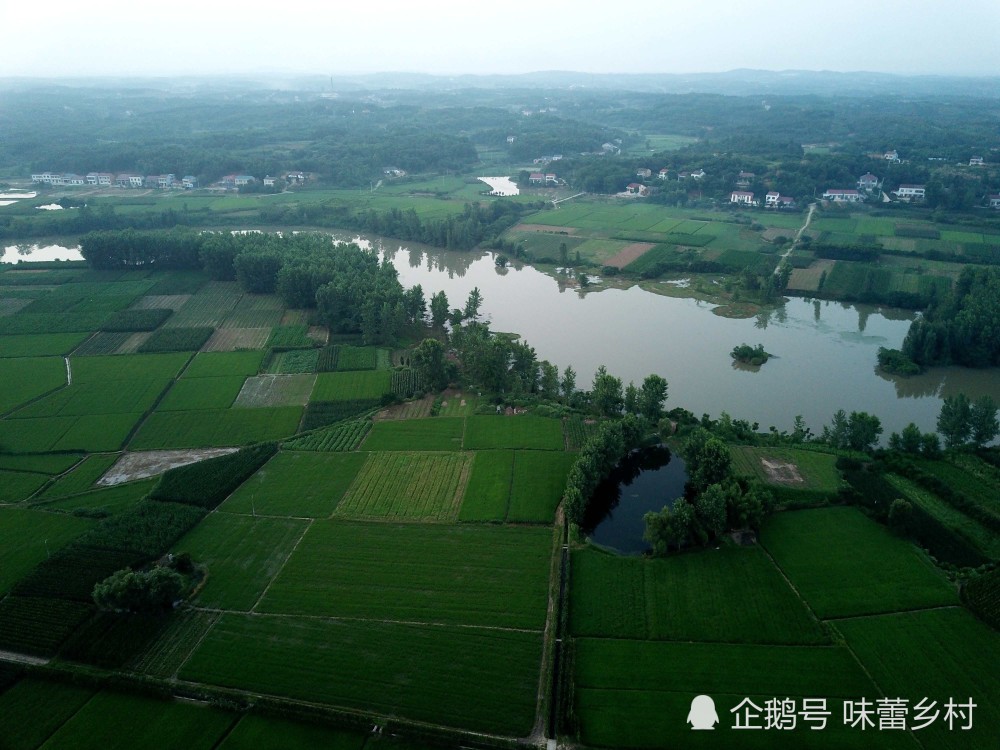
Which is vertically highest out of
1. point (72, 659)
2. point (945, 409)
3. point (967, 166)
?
point (967, 166)

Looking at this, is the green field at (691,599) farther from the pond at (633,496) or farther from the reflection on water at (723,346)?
the reflection on water at (723,346)

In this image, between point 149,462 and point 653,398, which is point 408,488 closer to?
point 149,462

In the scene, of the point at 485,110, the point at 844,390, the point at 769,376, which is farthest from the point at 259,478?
the point at 485,110

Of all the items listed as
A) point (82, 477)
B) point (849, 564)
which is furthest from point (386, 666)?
point (82, 477)

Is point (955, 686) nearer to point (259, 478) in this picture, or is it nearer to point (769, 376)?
point (769, 376)

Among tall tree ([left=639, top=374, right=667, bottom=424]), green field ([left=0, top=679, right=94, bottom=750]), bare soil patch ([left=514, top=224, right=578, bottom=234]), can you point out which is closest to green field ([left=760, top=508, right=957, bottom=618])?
tall tree ([left=639, top=374, right=667, bottom=424])

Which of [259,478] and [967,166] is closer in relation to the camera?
[259,478]

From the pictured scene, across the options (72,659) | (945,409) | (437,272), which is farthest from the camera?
(437,272)
